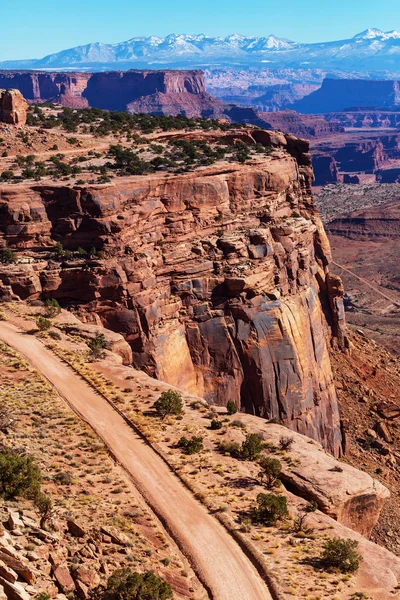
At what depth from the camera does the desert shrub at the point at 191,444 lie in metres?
31.1

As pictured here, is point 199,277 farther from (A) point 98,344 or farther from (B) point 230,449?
(B) point 230,449

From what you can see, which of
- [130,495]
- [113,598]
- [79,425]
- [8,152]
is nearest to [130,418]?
[79,425]

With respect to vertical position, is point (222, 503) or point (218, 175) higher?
point (218, 175)

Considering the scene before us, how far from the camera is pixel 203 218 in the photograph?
4756cm

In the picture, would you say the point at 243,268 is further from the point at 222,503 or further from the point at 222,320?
the point at 222,503

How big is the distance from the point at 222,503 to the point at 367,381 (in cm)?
3728

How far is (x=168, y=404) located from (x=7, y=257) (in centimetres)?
1545

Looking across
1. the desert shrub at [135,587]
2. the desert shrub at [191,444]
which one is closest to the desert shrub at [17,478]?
the desert shrub at [135,587]

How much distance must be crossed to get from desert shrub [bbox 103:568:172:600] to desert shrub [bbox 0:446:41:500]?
465 centimetres

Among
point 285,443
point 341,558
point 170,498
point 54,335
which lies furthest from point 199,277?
point 341,558

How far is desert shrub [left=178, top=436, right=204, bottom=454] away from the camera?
31.1 metres

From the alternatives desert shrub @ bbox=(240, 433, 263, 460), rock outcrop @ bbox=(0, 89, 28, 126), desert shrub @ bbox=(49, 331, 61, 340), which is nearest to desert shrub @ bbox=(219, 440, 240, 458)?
desert shrub @ bbox=(240, 433, 263, 460)

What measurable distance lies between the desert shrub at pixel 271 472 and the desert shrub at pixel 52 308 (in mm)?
17754

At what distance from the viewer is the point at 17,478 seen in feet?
79.0
